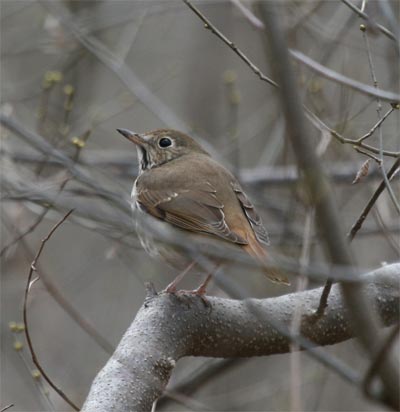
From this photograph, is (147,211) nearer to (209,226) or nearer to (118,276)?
(209,226)

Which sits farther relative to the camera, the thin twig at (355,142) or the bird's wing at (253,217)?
the bird's wing at (253,217)

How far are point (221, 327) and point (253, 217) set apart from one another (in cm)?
119

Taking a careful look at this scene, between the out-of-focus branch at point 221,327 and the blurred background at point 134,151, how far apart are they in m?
1.41

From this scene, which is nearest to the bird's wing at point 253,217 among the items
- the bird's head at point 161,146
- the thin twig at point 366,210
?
the bird's head at point 161,146

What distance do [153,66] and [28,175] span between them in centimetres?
383

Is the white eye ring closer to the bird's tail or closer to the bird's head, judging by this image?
the bird's head

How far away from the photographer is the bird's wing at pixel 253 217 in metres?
4.50

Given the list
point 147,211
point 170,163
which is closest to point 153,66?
point 170,163

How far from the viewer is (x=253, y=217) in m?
4.74

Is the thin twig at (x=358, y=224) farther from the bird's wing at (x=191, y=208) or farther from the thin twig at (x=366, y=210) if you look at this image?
the bird's wing at (x=191, y=208)

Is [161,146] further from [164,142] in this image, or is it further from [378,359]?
[378,359]

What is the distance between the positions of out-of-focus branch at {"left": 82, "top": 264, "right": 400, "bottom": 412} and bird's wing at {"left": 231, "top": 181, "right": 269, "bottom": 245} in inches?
27.2

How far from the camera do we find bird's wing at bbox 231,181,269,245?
450 cm

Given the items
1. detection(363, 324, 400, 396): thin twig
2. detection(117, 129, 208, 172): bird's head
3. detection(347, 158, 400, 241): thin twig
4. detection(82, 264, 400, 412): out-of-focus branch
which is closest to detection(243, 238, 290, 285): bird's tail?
detection(82, 264, 400, 412): out-of-focus branch
